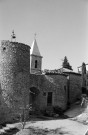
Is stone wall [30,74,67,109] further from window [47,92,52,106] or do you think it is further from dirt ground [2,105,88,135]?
dirt ground [2,105,88,135]

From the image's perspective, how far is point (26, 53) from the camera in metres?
29.3

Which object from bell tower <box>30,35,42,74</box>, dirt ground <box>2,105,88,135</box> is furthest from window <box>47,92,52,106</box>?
bell tower <box>30,35,42,74</box>

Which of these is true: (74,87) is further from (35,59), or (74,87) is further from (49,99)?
(35,59)

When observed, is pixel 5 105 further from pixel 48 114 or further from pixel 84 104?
pixel 84 104

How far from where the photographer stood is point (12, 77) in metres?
28.1

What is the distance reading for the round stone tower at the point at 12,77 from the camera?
27.8 m

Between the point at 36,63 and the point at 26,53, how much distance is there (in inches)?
737

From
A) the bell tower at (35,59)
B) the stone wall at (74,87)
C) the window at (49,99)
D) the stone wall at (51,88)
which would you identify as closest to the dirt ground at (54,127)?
the window at (49,99)

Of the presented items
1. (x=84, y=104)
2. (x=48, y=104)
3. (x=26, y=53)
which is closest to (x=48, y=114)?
(x=48, y=104)

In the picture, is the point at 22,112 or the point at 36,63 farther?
the point at 36,63

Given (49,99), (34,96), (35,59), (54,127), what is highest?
(35,59)

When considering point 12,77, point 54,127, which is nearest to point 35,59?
point 12,77

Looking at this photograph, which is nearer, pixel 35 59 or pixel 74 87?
pixel 74 87

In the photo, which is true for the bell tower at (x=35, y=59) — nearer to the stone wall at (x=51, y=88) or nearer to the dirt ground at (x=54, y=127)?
the stone wall at (x=51, y=88)
